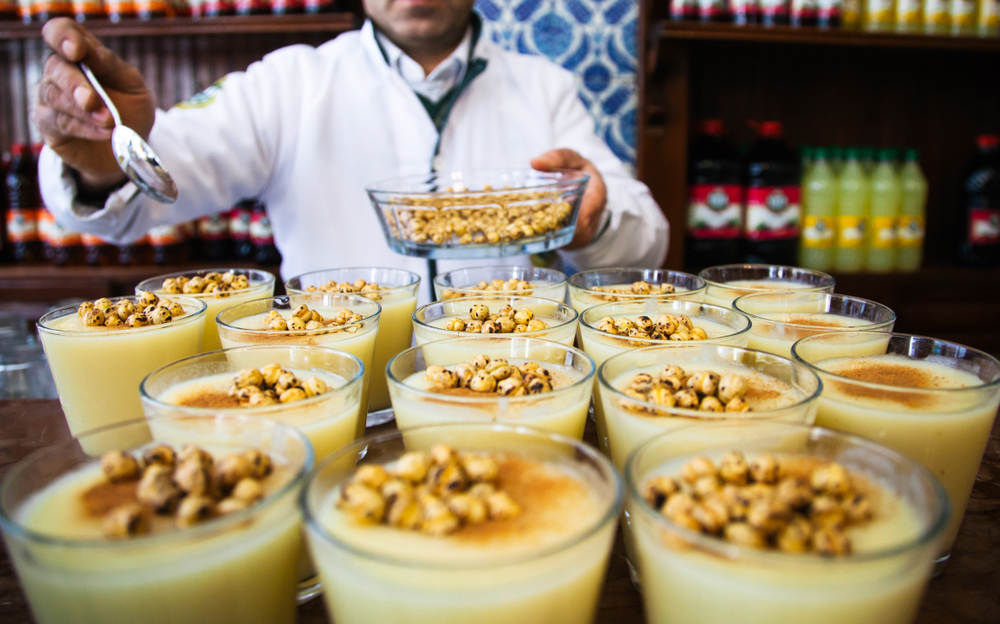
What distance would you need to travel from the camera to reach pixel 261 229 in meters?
2.59

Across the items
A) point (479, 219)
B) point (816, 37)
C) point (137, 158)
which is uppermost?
point (816, 37)

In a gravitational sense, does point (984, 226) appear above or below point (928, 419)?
above

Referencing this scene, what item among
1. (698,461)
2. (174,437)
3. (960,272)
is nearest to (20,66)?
(174,437)

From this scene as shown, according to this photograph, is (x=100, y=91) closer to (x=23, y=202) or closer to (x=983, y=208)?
(x=23, y=202)

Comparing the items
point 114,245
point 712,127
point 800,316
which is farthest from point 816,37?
point 114,245

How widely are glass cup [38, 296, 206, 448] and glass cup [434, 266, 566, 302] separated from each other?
0.45m

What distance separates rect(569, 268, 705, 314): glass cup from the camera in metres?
1.17

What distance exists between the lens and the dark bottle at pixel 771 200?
102 inches

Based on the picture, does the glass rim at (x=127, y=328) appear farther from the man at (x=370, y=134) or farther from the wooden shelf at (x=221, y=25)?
the wooden shelf at (x=221, y=25)

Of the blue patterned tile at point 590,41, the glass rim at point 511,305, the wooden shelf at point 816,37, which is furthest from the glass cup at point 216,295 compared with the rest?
the blue patterned tile at point 590,41

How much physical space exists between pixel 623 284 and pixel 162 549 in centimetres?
101

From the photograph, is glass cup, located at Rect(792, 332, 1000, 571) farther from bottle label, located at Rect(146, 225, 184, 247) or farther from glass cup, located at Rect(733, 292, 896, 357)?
bottle label, located at Rect(146, 225, 184, 247)

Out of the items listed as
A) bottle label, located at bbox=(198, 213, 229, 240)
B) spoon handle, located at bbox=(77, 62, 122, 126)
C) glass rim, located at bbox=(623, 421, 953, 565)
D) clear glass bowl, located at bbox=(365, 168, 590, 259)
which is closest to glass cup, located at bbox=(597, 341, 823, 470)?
glass rim, located at bbox=(623, 421, 953, 565)

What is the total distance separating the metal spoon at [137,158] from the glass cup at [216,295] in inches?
9.0
